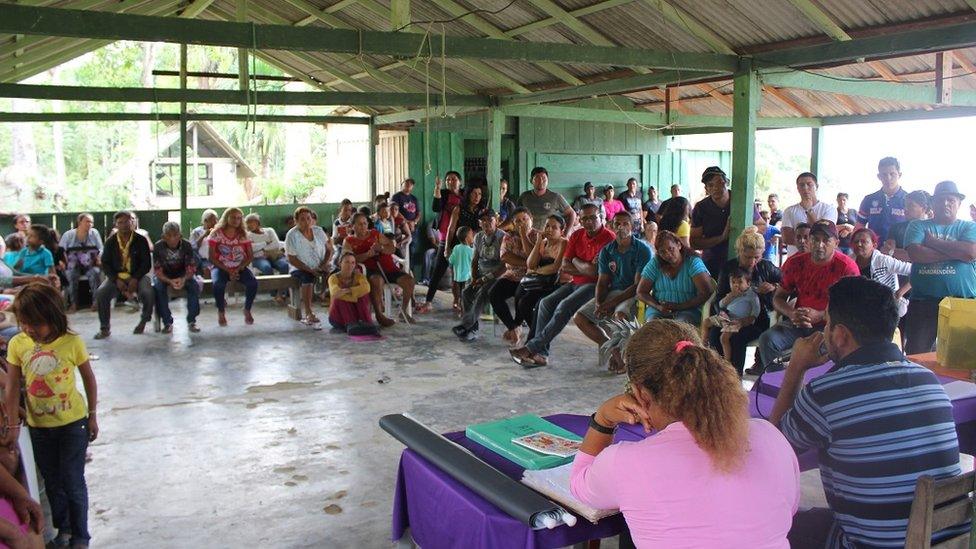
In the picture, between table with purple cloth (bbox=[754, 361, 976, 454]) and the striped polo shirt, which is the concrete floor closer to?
table with purple cloth (bbox=[754, 361, 976, 454])

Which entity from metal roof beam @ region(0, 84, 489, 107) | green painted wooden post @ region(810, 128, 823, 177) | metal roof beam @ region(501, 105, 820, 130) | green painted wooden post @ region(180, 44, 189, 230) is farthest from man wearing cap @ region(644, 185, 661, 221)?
green painted wooden post @ region(180, 44, 189, 230)

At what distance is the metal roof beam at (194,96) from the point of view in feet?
29.8

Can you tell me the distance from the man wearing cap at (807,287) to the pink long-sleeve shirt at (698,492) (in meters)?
3.45

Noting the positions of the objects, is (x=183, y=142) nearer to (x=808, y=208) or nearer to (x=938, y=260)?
(x=808, y=208)

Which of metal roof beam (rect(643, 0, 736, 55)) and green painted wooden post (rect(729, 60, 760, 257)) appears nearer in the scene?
green painted wooden post (rect(729, 60, 760, 257))

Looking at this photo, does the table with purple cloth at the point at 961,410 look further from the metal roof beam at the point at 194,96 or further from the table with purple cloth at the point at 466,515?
the metal roof beam at the point at 194,96

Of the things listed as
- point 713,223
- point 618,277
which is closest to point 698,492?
point 618,277

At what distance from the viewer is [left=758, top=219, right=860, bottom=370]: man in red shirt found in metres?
5.07

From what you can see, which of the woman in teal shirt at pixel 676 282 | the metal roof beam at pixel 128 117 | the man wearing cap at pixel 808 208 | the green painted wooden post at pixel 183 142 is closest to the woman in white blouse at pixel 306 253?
the metal roof beam at pixel 128 117

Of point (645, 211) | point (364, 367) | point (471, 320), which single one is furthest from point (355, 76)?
point (364, 367)

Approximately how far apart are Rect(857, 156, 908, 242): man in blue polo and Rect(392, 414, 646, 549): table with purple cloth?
4346 millimetres

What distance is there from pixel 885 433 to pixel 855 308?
14.2 inches

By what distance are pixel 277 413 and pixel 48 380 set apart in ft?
7.19

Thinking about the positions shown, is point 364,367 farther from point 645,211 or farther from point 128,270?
point 645,211
